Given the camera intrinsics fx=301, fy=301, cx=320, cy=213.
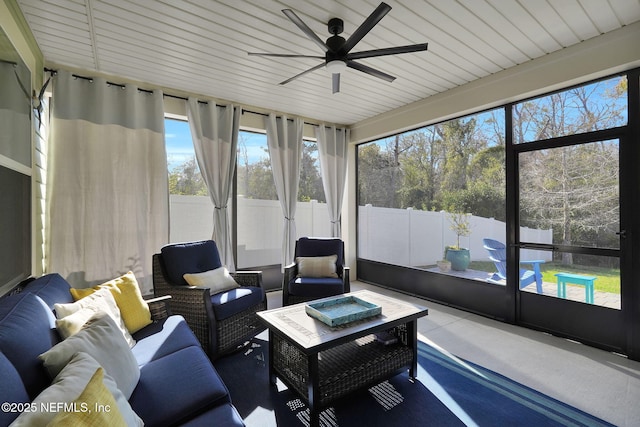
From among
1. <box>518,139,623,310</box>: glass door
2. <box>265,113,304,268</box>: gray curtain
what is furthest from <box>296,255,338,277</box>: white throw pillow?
<box>518,139,623,310</box>: glass door

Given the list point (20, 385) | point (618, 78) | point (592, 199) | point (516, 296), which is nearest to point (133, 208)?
point (20, 385)

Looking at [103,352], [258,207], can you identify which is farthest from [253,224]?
[103,352]

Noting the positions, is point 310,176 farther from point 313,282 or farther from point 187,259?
point 187,259

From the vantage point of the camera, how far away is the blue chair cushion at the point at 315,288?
3.32 m

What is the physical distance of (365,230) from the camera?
5266mm

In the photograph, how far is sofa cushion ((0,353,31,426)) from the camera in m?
0.85

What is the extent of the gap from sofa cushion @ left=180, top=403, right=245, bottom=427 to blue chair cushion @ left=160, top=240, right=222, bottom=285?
171cm

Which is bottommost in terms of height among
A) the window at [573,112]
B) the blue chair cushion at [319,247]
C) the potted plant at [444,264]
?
the potted plant at [444,264]

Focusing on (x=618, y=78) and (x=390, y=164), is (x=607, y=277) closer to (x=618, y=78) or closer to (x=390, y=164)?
(x=618, y=78)

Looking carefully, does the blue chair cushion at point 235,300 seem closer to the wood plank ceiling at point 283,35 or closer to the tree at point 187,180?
the tree at point 187,180

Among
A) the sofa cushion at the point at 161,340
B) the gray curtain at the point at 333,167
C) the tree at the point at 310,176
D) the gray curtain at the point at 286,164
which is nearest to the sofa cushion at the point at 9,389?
the sofa cushion at the point at 161,340

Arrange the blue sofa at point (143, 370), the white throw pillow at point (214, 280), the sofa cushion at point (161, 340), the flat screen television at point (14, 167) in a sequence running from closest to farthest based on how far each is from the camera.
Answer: the blue sofa at point (143, 370), the sofa cushion at point (161, 340), the flat screen television at point (14, 167), the white throw pillow at point (214, 280)

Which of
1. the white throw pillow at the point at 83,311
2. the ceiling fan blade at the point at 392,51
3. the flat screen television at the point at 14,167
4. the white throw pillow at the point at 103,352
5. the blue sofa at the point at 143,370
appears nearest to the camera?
the blue sofa at the point at 143,370

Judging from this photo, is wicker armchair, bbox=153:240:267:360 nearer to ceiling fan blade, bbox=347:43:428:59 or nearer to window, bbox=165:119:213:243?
window, bbox=165:119:213:243
